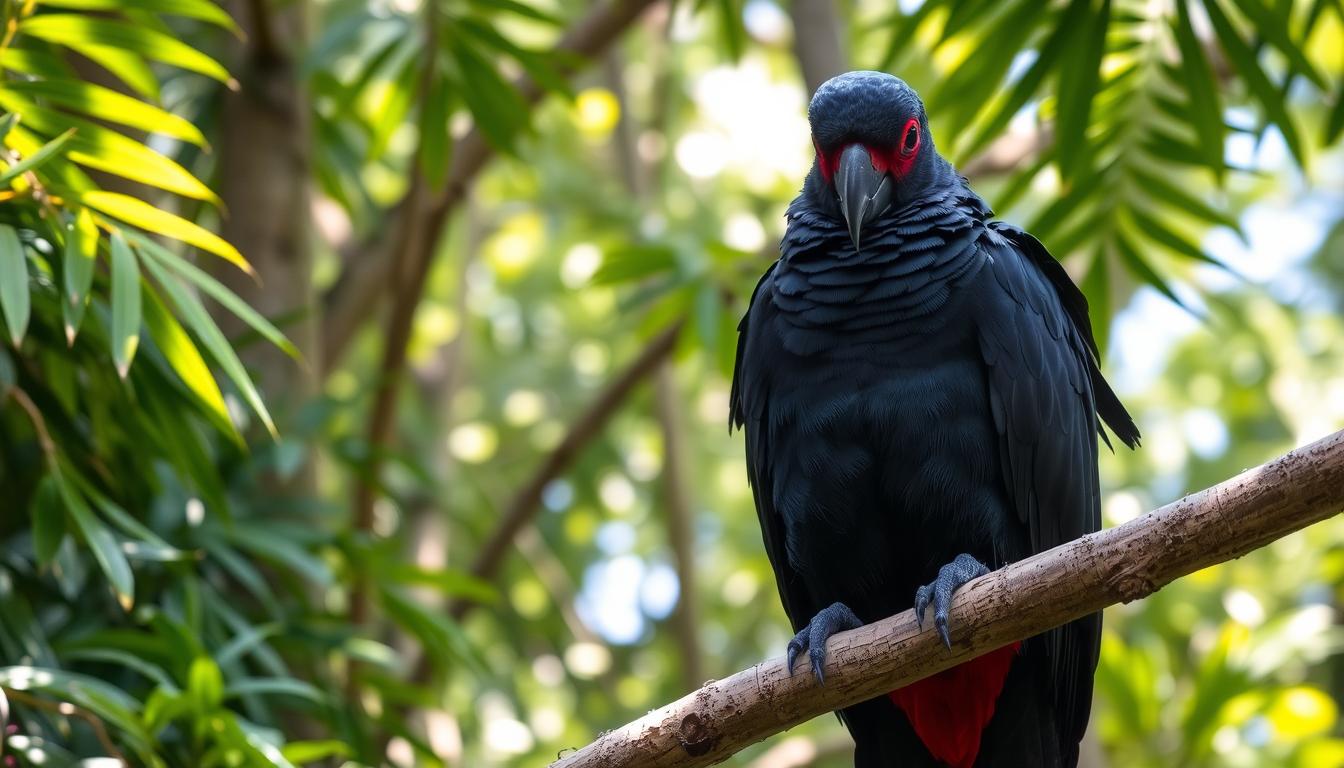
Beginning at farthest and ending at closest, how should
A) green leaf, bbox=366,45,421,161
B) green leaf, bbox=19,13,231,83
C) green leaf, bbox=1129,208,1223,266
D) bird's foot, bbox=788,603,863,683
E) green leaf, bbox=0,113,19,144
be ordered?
1. green leaf, bbox=366,45,421,161
2. green leaf, bbox=1129,208,1223,266
3. green leaf, bbox=19,13,231,83
4. green leaf, bbox=0,113,19,144
5. bird's foot, bbox=788,603,863,683

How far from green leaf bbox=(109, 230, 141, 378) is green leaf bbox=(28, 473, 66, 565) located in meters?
0.68

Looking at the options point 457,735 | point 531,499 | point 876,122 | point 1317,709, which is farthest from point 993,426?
point 457,735

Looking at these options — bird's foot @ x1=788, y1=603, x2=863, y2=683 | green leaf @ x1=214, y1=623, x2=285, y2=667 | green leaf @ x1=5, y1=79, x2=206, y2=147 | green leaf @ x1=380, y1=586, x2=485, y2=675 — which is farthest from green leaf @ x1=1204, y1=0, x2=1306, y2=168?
green leaf @ x1=214, y1=623, x2=285, y2=667

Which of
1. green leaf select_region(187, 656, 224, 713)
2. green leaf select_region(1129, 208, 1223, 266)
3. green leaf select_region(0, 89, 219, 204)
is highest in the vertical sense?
green leaf select_region(0, 89, 219, 204)

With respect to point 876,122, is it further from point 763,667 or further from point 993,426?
point 763,667

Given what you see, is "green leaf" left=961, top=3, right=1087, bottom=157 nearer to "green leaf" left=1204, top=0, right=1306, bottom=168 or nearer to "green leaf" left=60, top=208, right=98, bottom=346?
"green leaf" left=1204, top=0, right=1306, bottom=168

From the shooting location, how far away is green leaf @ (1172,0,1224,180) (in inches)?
165

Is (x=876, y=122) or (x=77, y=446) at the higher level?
(x=876, y=122)

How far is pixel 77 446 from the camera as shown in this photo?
3918 millimetres

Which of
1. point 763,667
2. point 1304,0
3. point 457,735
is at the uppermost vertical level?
point 1304,0

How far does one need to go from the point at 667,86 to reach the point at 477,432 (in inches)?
98.3

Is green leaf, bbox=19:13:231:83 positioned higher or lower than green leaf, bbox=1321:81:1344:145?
higher

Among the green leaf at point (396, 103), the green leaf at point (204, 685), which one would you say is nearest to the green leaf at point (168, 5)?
the green leaf at point (204, 685)

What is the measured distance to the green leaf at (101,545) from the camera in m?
3.40
